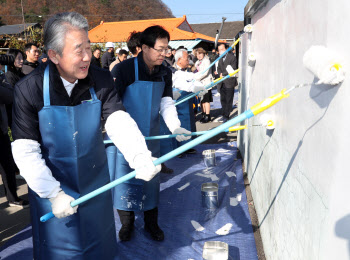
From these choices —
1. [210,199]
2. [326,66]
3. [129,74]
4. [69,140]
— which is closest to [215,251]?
[210,199]

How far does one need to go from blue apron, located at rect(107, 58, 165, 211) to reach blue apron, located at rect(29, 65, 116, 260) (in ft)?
3.40

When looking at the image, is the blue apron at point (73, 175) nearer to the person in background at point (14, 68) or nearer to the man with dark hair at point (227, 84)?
the person in background at point (14, 68)

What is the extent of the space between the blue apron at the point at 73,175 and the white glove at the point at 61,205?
0.14 meters

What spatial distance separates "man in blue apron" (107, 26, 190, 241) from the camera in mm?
3230

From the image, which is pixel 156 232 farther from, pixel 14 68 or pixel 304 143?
pixel 14 68

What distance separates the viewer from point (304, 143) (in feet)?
6.25

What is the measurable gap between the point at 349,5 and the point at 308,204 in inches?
39.8

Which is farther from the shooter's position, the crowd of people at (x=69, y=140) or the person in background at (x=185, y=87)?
the person in background at (x=185, y=87)

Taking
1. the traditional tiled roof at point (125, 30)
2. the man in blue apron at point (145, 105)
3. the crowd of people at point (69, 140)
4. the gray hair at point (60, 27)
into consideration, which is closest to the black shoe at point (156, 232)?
the man in blue apron at point (145, 105)

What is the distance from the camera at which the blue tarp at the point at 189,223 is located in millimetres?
3203

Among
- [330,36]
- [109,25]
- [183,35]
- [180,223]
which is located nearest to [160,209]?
[180,223]

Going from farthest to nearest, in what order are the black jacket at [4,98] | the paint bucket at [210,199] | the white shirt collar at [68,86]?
the paint bucket at [210,199]
the black jacket at [4,98]
the white shirt collar at [68,86]

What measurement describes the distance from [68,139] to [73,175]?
24cm

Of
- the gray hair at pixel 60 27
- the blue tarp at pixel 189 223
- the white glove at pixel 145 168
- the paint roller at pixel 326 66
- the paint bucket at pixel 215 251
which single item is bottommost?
the blue tarp at pixel 189 223
